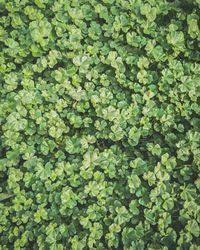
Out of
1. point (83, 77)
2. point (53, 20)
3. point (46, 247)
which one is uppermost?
point (53, 20)

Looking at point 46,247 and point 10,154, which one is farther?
point 10,154

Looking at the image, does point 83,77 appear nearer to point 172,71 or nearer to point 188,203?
point 172,71

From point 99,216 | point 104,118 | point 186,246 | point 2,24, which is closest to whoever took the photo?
point 186,246

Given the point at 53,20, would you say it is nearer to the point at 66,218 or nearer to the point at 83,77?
the point at 83,77

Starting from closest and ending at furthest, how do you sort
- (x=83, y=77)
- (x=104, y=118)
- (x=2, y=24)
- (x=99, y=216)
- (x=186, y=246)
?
(x=186, y=246) < (x=99, y=216) < (x=104, y=118) < (x=83, y=77) < (x=2, y=24)

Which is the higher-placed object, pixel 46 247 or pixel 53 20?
pixel 53 20

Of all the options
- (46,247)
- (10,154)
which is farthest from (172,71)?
(46,247)

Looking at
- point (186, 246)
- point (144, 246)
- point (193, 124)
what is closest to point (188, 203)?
point (186, 246)
